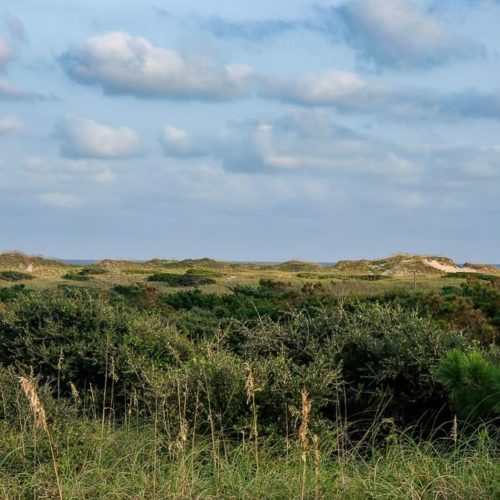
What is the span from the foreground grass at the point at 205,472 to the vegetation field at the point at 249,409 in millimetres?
17

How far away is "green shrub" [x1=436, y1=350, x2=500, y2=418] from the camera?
748cm

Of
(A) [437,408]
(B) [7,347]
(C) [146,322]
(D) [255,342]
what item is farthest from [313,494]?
(B) [7,347]

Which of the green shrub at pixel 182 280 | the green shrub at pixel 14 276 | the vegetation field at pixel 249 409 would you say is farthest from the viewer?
the green shrub at pixel 14 276

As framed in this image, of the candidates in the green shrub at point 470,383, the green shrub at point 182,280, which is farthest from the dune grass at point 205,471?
the green shrub at point 182,280

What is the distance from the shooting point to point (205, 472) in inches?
267

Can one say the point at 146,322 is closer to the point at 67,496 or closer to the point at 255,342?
the point at 255,342

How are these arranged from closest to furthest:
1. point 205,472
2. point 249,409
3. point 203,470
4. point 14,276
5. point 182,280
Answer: point 205,472
point 203,470
point 249,409
point 182,280
point 14,276

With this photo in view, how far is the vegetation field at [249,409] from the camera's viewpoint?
20.8ft

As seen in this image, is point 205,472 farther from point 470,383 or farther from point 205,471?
point 470,383

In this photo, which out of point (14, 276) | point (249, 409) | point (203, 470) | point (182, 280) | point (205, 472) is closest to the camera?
point (205, 472)

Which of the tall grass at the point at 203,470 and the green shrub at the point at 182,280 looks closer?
the tall grass at the point at 203,470

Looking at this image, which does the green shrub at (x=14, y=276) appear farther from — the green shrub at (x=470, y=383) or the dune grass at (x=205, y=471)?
the green shrub at (x=470, y=383)

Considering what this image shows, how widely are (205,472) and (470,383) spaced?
2374 millimetres

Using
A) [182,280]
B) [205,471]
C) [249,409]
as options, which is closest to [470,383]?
[249,409]
